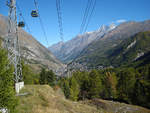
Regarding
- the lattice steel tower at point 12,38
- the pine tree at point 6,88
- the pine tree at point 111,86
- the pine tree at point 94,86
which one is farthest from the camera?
the pine tree at point 111,86

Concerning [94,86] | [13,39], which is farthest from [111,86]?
[13,39]

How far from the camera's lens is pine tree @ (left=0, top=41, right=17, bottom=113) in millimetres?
10312

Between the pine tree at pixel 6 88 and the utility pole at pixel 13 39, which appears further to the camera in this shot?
the utility pole at pixel 13 39

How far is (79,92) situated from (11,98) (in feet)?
185

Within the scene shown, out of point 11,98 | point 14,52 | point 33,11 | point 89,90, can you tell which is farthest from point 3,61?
point 89,90

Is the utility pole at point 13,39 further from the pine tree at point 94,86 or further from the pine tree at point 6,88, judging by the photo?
the pine tree at point 94,86

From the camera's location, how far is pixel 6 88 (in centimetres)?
1041


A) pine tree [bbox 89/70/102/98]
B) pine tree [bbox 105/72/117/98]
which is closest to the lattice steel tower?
pine tree [bbox 89/70/102/98]

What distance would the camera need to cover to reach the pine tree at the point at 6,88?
33.8ft

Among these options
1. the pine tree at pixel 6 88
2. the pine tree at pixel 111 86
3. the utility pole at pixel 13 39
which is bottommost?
the pine tree at pixel 111 86

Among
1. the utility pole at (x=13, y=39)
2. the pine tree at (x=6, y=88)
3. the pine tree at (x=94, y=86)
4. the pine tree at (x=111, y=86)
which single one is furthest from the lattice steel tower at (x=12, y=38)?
the pine tree at (x=111, y=86)

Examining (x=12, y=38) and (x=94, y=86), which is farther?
(x=94, y=86)

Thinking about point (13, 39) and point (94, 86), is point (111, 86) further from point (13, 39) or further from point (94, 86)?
point (13, 39)

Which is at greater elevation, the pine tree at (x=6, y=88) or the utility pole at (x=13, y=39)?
the utility pole at (x=13, y=39)
